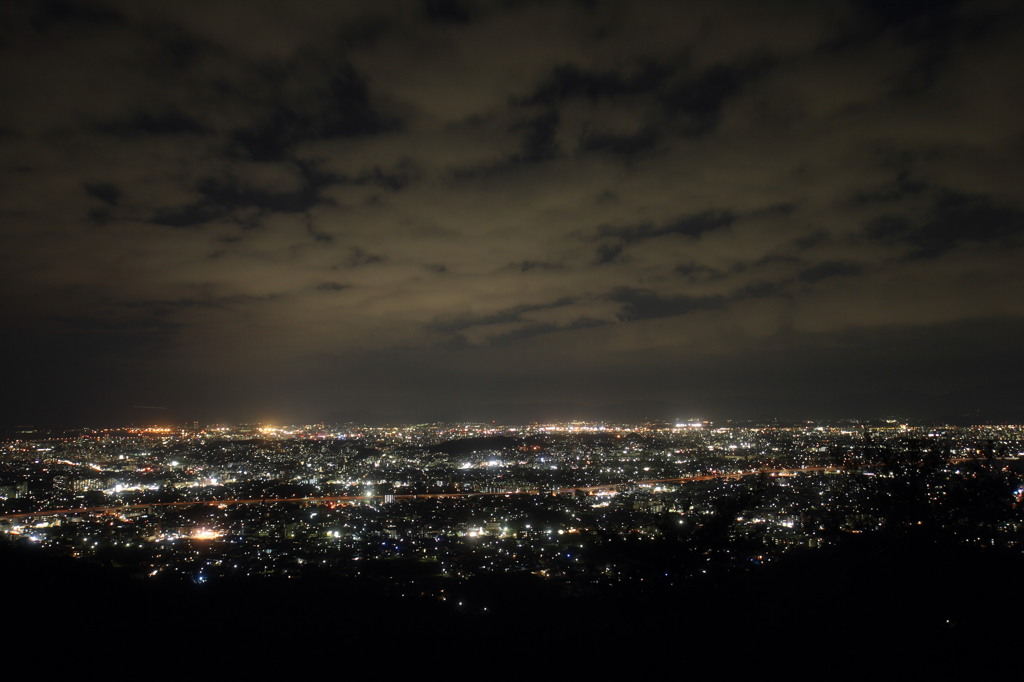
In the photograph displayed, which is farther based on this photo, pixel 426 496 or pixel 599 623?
pixel 426 496

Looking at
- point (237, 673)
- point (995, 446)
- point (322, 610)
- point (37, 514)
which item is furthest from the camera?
point (37, 514)

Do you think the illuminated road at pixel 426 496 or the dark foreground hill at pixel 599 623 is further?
the illuminated road at pixel 426 496

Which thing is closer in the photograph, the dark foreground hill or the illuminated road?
the dark foreground hill

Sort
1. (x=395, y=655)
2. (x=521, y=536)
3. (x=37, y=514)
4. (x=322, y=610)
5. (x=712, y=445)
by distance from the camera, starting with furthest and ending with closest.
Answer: (x=712, y=445)
(x=37, y=514)
(x=521, y=536)
(x=322, y=610)
(x=395, y=655)

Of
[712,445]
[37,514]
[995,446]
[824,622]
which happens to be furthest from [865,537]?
[712,445]

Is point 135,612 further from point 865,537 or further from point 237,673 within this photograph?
point 865,537

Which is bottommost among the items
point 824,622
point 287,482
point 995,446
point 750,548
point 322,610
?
point 287,482

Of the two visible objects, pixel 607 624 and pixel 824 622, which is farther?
pixel 607 624

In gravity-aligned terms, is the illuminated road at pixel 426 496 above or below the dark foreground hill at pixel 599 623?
below

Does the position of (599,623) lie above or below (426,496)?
above

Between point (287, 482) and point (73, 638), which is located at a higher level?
point (73, 638)

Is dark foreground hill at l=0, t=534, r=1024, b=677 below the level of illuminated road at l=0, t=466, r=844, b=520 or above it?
above
